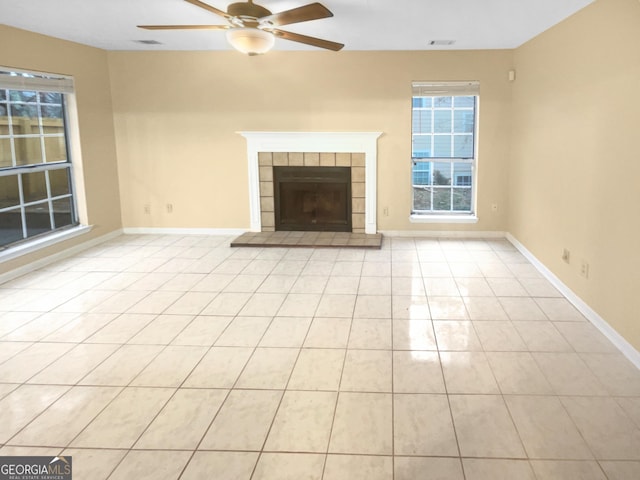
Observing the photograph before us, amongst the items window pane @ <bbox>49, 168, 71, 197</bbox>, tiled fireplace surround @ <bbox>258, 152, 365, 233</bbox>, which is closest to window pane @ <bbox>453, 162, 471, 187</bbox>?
tiled fireplace surround @ <bbox>258, 152, 365, 233</bbox>

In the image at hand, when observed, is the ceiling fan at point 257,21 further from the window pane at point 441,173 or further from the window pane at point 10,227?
the window pane at point 441,173

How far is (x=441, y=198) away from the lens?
248 inches

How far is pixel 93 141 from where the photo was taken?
19.0ft

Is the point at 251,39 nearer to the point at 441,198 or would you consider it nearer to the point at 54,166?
the point at 54,166

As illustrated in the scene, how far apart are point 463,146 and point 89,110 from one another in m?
4.24

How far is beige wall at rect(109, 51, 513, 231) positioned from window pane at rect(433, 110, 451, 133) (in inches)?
13.6

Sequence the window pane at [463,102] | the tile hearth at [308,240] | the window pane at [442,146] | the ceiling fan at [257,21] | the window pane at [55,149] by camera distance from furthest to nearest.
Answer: the window pane at [442,146]
the window pane at [463,102]
the tile hearth at [308,240]
the window pane at [55,149]
the ceiling fan at [257,21]

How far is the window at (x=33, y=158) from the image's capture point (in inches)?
184

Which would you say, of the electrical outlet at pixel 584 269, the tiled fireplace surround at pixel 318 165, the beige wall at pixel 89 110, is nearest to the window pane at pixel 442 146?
the tiled fireplace surround at pixel 318 165

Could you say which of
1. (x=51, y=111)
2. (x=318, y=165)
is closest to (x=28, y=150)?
(x=51, y=111)

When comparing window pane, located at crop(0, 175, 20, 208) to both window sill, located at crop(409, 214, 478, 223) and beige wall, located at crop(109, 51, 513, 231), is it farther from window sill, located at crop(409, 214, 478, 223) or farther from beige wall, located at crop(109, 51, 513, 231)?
window sill, located at crop(409, 214, 478, 223)

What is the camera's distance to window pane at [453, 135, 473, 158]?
6.06 metres

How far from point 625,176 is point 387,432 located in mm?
2092

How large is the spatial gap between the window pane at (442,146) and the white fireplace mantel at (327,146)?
700 mm
